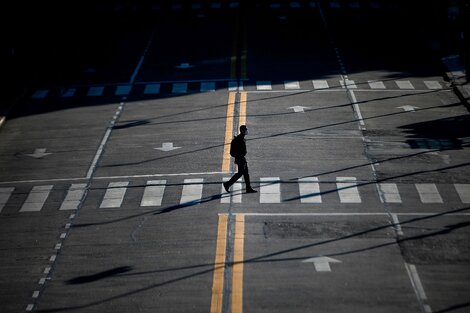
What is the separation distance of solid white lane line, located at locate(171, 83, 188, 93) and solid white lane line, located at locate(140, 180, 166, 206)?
42.2ft

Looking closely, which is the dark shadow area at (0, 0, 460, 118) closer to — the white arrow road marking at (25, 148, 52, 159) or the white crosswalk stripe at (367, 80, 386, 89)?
the white crosswalk stripe at (367, 80, 386, 89)

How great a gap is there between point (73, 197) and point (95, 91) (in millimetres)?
14774

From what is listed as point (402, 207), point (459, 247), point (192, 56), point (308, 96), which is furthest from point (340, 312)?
point (192, 56)

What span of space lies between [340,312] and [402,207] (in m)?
7.16

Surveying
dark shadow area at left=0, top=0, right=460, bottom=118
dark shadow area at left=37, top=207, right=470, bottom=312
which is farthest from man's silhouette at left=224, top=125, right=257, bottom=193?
dark shadow area at left=0, top=0, right=460, bottom=118

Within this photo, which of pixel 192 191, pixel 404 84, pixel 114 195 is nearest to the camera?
pixel 192 191

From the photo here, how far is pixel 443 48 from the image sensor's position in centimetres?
5097

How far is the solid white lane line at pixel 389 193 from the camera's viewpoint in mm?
28969

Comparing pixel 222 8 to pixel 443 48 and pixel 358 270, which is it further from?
pixel 358 270

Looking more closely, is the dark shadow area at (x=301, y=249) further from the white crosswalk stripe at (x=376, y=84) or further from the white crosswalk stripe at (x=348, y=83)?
the white crosswalk stripe at (x=348, y=83)

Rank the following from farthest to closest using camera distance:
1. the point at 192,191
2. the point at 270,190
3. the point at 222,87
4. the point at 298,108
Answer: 1. the point at 222,87
2. the point at 298,108
3. the point at 192,191
4. the point at 270,190

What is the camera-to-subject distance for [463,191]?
2958 centimetres

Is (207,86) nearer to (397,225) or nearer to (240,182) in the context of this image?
(240,182)

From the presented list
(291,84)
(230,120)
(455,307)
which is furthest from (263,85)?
(455,307)
